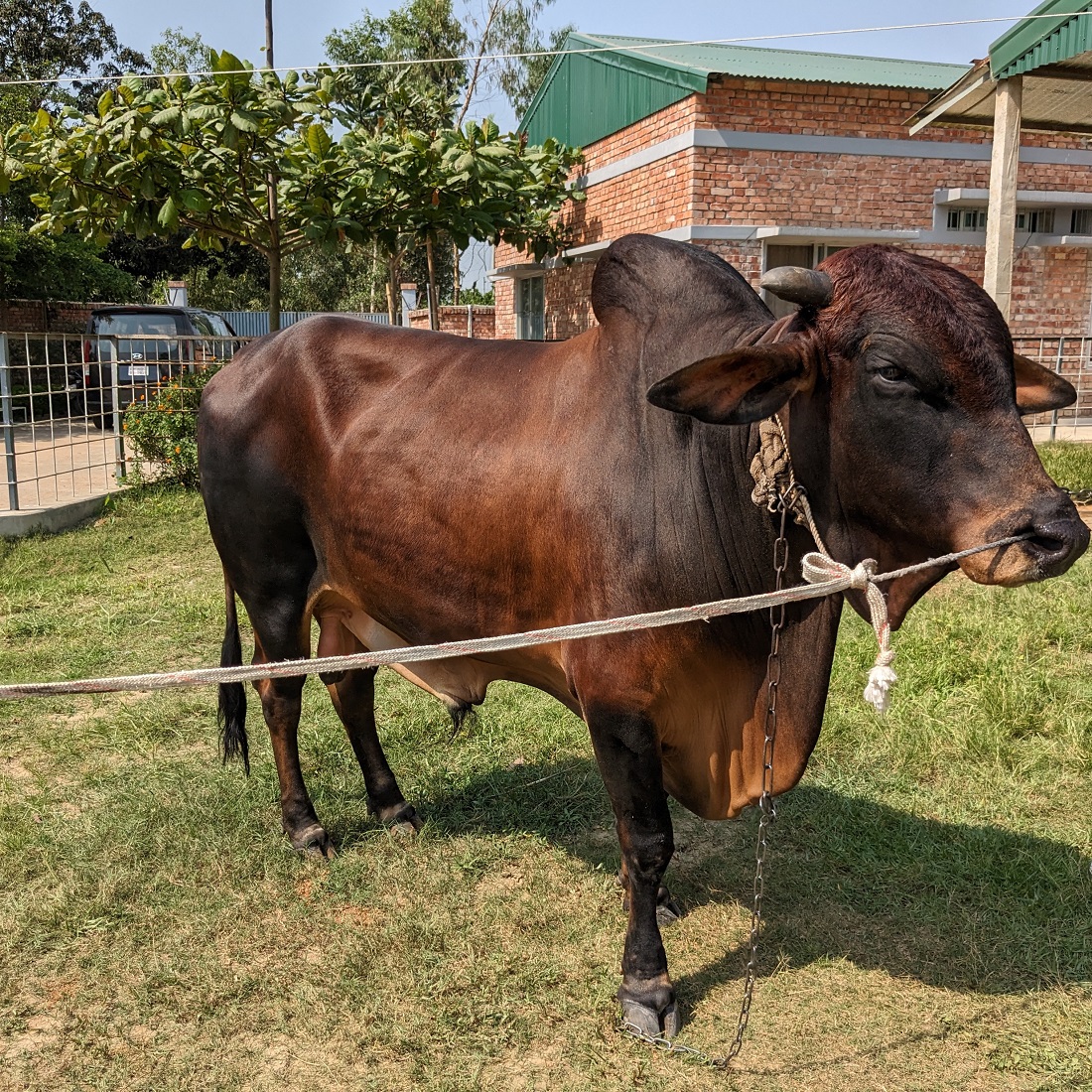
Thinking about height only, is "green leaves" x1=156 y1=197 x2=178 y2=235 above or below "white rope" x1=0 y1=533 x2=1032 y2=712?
above

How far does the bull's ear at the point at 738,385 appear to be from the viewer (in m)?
2.08

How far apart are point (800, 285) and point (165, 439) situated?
8.92 metres

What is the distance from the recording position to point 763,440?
234 cm

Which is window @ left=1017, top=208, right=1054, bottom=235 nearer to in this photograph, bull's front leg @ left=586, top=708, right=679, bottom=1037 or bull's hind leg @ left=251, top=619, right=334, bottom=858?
bull's hind leg @ left=251, top=619, right=334, bottom=858

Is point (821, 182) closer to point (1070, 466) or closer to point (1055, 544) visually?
point (1070, 466)

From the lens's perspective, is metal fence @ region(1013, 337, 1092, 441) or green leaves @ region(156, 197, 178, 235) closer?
green leaves @ region(156, 197, 178, 235)

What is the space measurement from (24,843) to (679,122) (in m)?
10.3

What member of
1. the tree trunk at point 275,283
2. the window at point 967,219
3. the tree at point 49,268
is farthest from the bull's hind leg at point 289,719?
the tree at point 49,268

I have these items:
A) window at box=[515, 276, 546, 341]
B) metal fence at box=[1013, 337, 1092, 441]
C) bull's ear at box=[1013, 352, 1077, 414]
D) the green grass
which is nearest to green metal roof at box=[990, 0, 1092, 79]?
the green grass

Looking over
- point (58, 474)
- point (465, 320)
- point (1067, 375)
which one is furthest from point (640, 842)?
point (465, 320)

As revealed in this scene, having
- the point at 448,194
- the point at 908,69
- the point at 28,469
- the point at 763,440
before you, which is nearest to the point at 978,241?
the point at 908,69

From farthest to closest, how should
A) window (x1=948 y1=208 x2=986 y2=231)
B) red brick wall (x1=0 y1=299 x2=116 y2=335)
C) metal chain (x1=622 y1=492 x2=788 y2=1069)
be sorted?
red brick wall (x1=0 y1=299 x2=116 y2=335)
window (x1=948 y1=208 x2=986 y2=231)
metal chain (x1=622 y1=492 x2=788 y2=1069)

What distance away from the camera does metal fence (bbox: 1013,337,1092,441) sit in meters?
11.9

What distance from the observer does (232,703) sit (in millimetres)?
3846
